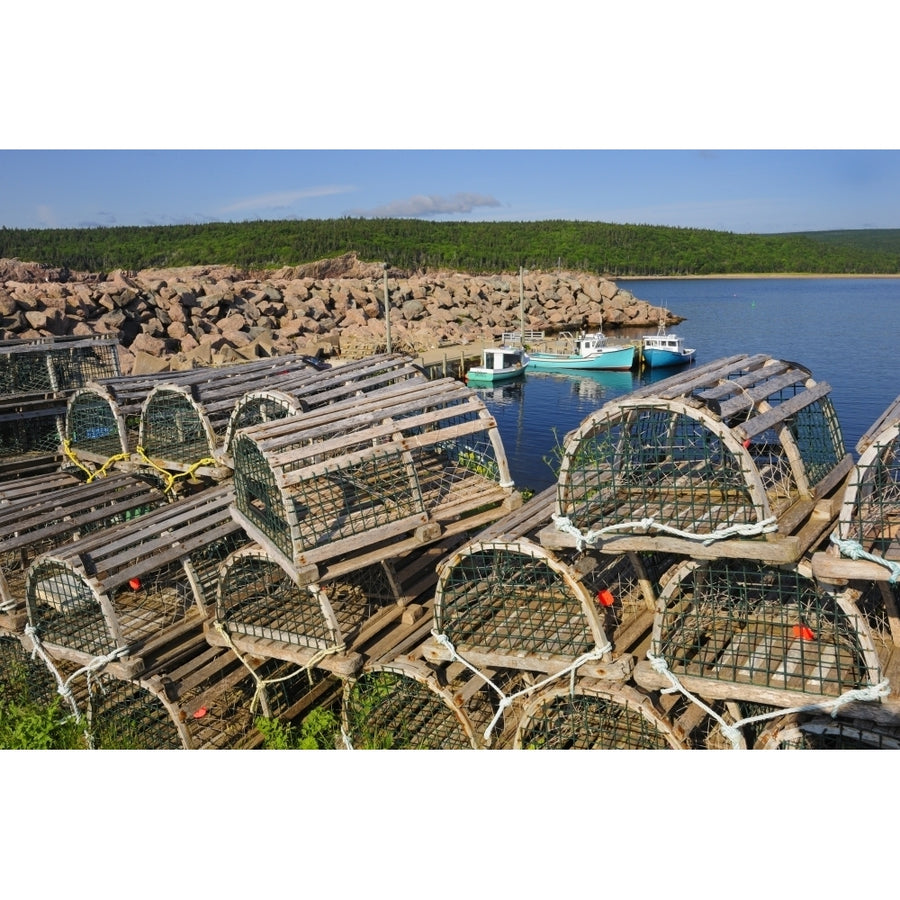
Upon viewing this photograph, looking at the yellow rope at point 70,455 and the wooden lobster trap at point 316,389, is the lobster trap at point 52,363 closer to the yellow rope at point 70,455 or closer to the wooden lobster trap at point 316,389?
Result: the yellow rope at point 70,455

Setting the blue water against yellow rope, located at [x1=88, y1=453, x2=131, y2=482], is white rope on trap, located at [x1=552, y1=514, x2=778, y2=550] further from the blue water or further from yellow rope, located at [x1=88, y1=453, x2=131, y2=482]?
yellow rope, located at [x1=88, y1=453, x2=131, y2=482]

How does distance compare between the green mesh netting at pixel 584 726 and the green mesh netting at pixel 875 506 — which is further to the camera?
the green mesh netting at pixel 584 726

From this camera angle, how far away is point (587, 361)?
97.2 feet

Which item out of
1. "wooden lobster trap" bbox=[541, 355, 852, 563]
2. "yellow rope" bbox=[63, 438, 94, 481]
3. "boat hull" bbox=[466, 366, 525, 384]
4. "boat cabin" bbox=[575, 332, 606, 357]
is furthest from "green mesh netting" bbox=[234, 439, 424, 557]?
"boat cabin" bbox=[575, 332, 606, 357]

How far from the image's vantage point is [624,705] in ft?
12.7

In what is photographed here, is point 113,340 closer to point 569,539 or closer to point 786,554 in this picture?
point 569,539

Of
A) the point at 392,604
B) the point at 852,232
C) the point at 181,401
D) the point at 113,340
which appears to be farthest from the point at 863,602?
the point at 852,232

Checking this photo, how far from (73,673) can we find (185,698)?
2.34 feet

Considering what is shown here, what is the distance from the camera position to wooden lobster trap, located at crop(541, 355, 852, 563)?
3.61m

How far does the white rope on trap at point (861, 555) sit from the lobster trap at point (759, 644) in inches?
12.6

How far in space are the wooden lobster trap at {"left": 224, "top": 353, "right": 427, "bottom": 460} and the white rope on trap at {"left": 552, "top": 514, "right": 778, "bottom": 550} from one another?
8.11 ft

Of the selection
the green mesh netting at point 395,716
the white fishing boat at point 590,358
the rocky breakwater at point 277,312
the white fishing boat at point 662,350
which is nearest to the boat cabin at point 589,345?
the white fishing boat at point 590,358

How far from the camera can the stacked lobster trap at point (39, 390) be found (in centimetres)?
830

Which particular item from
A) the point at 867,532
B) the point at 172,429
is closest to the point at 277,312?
the point at 172,429
